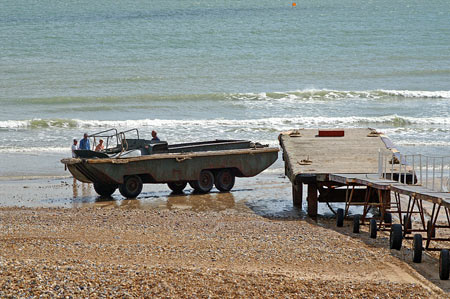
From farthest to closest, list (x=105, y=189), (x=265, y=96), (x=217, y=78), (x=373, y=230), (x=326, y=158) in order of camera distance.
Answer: (x=217, y=78) → (x=265, y=96) → (x=105, y=189) → (x=326, y=158) → (x=373, y=230)

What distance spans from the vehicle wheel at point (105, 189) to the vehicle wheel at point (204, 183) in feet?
6.10

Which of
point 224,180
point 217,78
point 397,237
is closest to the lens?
point 397,237

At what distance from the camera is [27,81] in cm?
3816

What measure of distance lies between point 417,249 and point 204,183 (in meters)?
7.67

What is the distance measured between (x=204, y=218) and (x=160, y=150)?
327 centimetres

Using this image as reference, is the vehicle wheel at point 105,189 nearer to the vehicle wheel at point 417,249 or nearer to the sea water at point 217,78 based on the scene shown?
the sea water at point 217,78

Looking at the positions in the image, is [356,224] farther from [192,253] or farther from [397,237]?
[192,253]

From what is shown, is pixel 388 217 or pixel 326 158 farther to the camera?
pixel 326 158

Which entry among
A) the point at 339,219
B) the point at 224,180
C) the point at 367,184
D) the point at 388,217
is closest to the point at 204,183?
the point at 224,180

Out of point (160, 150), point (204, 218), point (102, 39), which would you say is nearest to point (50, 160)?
point (160, 150)

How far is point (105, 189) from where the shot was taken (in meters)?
17.7

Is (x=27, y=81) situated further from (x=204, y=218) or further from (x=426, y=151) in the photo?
(x=204, y=218)

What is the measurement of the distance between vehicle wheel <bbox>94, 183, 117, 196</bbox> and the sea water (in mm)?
3248

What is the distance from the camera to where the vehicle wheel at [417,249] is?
36.1 ft
